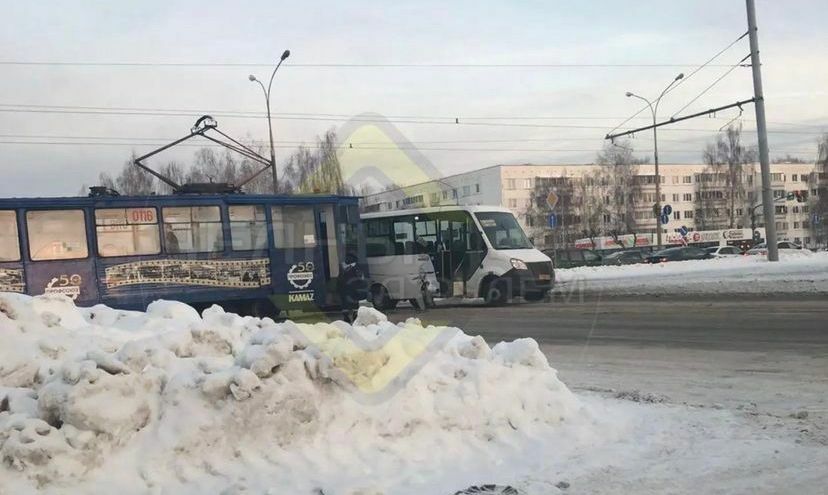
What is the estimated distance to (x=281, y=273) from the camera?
17.2 meters

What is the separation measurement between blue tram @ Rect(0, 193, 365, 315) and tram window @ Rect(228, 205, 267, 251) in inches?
0.9

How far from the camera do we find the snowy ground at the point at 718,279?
823 inches

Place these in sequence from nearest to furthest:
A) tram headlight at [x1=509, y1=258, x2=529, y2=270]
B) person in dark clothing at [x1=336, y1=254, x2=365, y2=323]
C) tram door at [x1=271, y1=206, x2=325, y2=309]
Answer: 1. tram door at [x1=271, y1=206, x2=325, y2=309]
2. person in dark clothing at [x1=336, y1=254, x2=365, y2=323]
3. tram headlight at [x1=509, y1=258, x2=529, y2=270]

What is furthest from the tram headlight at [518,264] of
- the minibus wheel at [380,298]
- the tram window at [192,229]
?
the tram window at [192,229]

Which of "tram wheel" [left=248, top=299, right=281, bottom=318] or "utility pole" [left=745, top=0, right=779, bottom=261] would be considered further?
"utility pole" [left=745, top=0, right=779, bottom=261]

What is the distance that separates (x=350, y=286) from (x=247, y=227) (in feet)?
10.1

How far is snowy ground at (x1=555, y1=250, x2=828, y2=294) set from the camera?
823 inches

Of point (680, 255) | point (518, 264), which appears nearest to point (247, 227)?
point (518, 264)

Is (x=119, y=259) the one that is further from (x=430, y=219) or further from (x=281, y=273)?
(x=430, y=219)

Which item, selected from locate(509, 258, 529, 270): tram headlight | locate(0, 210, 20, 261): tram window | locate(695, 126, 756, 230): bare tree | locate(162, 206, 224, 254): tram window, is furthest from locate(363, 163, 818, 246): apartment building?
locate(0, 210, 20, 261): tram window

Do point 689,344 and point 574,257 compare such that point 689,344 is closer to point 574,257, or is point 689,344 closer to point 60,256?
point 60,256

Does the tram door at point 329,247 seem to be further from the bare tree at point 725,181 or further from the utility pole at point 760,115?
the bare tree at point 725,181

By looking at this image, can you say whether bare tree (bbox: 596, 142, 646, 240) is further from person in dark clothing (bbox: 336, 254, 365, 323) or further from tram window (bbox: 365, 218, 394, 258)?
person in dark clothing (bbox: 336, 254, 365, 323)

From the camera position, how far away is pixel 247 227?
16906 mm
